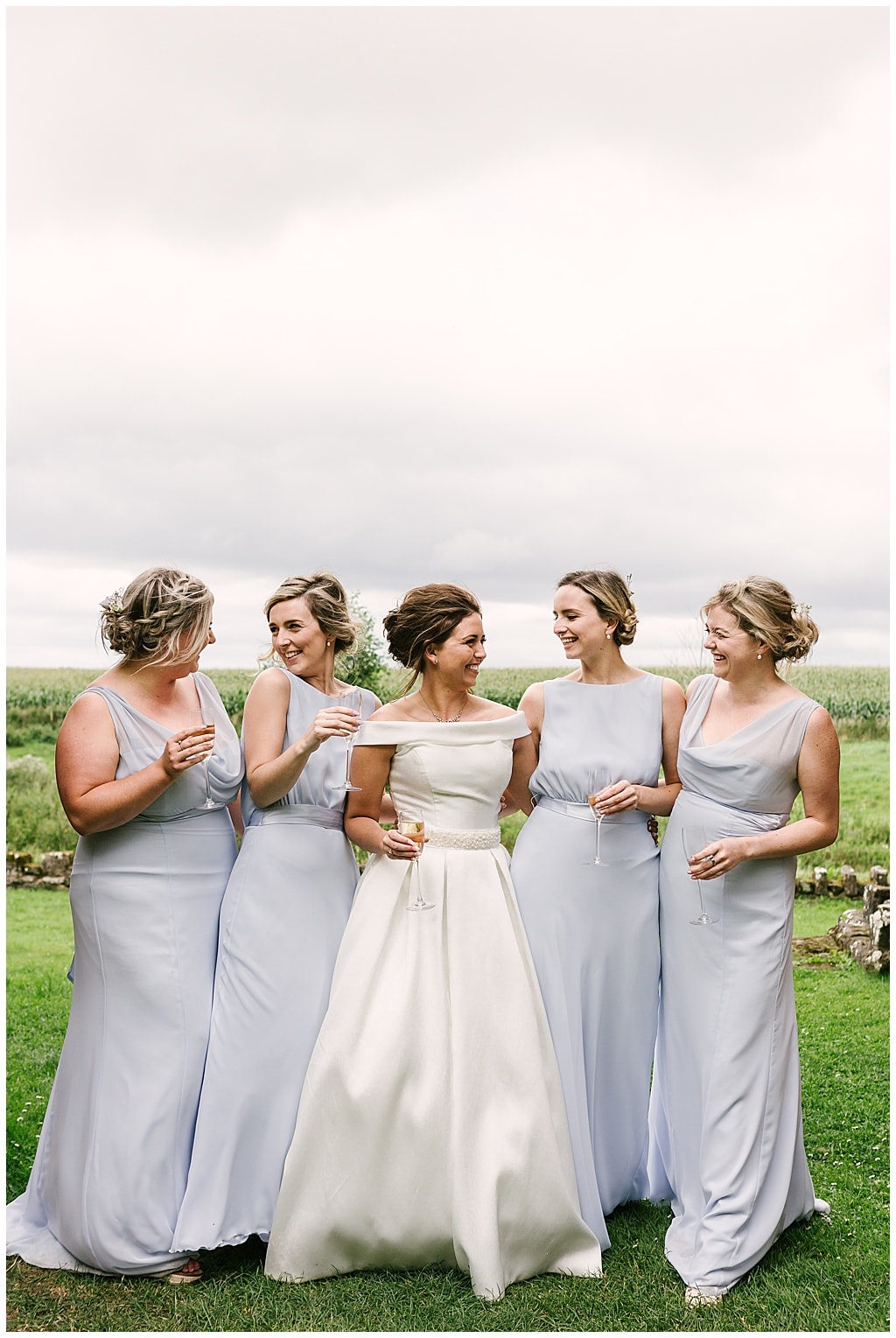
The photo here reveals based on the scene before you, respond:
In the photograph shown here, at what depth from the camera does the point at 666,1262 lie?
190 inches

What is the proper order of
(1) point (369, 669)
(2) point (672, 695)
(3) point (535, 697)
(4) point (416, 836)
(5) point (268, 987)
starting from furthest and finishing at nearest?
1. (1) point (369, 669)
2. (3) point (535, 697)
3. (2) point (672, 695)
4. (5) point (268, 987)
5. (4) point (416, 836)

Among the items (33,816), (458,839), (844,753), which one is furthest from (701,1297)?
(33,816)

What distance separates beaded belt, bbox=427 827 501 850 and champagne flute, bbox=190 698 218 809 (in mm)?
881

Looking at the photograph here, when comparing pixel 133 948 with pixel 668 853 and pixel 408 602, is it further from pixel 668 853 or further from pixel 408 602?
pixel 668 853

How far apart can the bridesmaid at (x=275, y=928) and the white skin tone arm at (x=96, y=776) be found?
1.45 feet

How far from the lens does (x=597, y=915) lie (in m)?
5.03

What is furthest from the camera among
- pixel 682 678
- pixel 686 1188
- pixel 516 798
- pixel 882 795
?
pixel 882 795

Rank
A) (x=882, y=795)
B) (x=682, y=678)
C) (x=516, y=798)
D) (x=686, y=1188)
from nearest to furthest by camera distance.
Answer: (x=686, y=1188) → (x=516, y=798) → (x=682, y=678) → (x=882, y=795)

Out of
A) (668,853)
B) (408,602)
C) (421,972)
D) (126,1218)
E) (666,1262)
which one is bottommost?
(666,1262)

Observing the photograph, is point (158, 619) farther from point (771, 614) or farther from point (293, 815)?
point (771, 614)

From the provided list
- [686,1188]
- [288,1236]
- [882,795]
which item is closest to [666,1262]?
[686,1188]

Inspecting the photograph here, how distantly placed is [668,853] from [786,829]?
1.79 ft

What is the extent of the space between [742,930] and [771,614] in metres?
1.26

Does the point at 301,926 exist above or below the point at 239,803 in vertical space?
below
